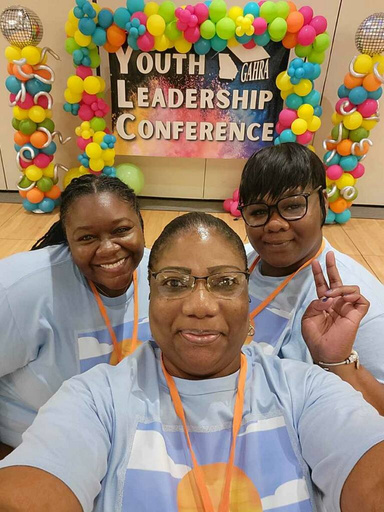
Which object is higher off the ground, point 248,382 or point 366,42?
point 366,42

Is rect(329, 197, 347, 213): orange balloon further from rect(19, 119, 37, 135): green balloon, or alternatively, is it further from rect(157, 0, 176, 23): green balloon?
rect(19, 119, 37, 135): green balloon

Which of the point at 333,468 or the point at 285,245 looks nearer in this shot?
the point at 333,468

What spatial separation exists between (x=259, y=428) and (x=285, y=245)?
0.72 m

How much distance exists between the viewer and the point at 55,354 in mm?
1416

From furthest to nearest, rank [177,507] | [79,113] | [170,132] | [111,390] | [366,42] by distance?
[170,132] → [79,113] → [366,42] → [111,390] → [177,507]

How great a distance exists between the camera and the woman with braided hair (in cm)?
136

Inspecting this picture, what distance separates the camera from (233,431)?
0.95 meters

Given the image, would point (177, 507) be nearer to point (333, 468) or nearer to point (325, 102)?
point (333, 468)

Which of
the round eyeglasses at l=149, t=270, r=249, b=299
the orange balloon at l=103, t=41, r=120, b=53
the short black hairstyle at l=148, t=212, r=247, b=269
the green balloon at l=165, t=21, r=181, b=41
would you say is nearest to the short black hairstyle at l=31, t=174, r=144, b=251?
the short black hairstyle at l=148, t=212, r=247, b=269

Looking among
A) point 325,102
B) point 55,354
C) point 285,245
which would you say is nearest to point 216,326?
point 285,245

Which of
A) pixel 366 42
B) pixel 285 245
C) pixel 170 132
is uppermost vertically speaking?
pixel 366 42

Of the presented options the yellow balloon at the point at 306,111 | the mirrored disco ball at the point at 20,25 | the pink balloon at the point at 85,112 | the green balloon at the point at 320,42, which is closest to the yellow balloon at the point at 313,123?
the yellow balloon at the point at 306,111

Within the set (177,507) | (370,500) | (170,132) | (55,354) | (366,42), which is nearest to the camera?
(370,500)

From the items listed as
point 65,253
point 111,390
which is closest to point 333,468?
point 111,390
